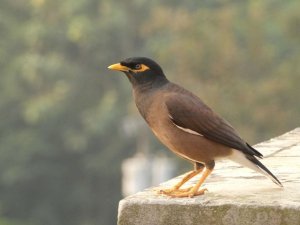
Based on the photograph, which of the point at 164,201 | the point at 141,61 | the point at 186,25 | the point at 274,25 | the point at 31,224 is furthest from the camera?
the point at 31,224

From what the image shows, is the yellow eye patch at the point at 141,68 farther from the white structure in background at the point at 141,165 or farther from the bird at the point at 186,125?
the white structure in background at the point at 141,165

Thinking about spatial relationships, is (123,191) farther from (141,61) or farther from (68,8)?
(141,61)

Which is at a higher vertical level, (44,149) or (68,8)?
(68,8)

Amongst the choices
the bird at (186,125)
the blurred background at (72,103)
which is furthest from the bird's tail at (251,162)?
the blurred background at (72,103)

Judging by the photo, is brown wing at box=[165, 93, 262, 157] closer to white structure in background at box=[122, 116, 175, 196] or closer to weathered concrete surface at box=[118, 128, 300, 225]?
weathered concrete surface at box=[118, 128, 300, 225]

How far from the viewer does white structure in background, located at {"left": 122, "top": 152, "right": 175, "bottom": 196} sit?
55.3 m

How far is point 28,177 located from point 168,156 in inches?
233

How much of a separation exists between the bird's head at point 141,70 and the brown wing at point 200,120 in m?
0.19

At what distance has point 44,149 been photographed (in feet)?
190

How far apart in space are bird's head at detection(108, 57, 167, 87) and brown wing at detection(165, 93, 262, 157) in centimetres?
19

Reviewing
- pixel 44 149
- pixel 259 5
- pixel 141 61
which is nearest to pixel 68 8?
pixel 44 149

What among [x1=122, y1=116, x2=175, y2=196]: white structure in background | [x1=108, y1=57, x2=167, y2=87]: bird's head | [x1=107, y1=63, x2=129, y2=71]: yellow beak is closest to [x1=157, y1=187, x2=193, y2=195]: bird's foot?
[x1=108, y1=57, x2=167, y2=87]: bird's head

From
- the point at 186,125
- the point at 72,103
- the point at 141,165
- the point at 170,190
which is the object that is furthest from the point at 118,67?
the point at 72,103

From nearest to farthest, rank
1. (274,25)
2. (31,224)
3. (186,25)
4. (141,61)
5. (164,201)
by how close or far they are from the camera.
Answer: (164,201)
(141,61)
(186,25)
(274,25)
(31,224)
